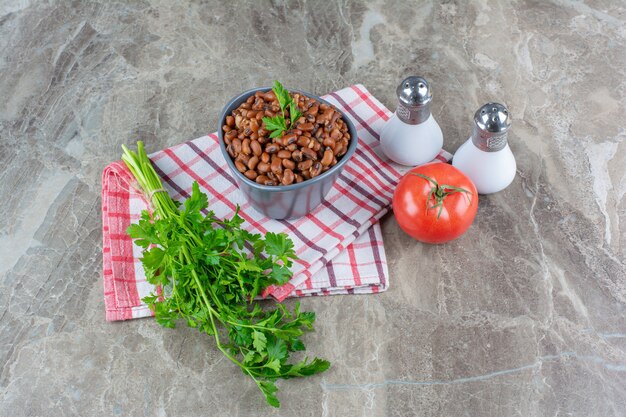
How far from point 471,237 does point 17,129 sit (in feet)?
3.38

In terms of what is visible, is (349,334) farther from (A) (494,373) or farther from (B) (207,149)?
(B) (207,149)

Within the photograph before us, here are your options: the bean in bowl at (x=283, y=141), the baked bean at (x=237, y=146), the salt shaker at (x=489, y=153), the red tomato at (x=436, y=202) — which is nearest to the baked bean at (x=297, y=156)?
the bean in bowl at (x=283, y=141)

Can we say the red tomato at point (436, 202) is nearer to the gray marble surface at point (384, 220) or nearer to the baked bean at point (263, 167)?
the gray marble surface at point (384, 220)

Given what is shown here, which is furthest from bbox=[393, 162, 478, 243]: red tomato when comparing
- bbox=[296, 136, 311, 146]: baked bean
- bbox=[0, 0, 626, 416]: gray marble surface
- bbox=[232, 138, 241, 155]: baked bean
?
bbox=[232, 138, 241, 155]: baked bean

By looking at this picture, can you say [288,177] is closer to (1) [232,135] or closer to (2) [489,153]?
(1) [232,135]

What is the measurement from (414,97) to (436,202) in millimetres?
226

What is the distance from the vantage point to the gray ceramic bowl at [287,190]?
128 centimetres

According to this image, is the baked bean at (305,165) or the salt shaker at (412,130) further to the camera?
the salt shaker at (412,130)

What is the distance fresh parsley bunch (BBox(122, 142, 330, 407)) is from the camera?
3.95 ft

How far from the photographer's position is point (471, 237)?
1.40 m

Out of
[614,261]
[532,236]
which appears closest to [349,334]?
[532,236]

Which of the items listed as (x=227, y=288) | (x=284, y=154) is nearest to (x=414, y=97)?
(x=284, y=154)

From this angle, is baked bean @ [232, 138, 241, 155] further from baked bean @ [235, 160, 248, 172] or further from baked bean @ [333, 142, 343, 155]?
baked bean @ [333, 142, 343, 155]

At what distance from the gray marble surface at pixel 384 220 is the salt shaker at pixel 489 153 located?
0.17 ft
